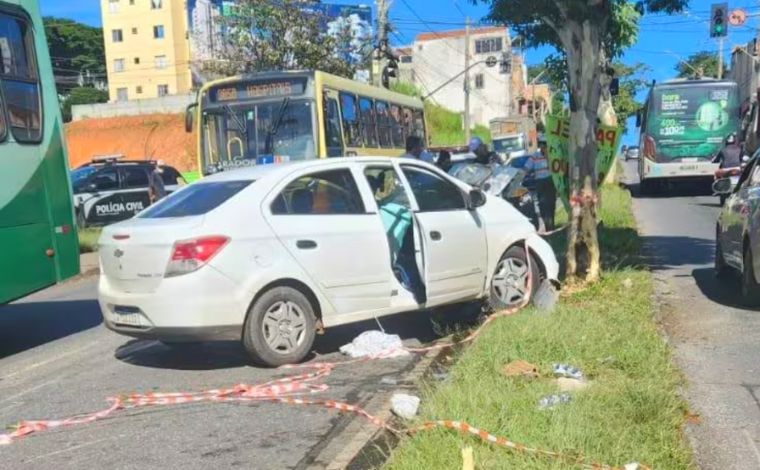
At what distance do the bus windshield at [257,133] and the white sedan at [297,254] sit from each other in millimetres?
6281

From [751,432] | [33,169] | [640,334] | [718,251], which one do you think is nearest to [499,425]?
[751,432]

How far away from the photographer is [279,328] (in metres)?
6.70

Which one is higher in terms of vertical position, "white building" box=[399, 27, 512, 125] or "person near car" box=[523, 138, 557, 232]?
"white building" box=[399, 27, 512, 125]

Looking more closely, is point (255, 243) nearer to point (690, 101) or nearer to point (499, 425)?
point (499, 425)

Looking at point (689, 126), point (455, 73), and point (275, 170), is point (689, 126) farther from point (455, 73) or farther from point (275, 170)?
point (455, 73)

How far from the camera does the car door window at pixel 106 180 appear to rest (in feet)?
61.9

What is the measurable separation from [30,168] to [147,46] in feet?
227

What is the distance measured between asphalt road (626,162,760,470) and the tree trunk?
1001 mm

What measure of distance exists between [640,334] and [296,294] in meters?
2.81

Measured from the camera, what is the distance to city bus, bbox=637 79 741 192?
80.2 feet

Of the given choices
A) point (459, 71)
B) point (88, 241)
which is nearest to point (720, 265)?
point (88, 241)

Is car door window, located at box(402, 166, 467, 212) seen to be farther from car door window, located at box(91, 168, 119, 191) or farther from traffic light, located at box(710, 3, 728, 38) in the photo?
traffic light, located at box(710, 3, 728, 38)

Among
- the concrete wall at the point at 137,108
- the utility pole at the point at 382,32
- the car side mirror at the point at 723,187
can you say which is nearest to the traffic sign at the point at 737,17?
the utility pole at the point at 382,32

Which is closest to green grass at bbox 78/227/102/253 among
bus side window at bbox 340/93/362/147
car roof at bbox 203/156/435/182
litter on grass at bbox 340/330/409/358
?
bus side window at bbox 340/93/362/147
